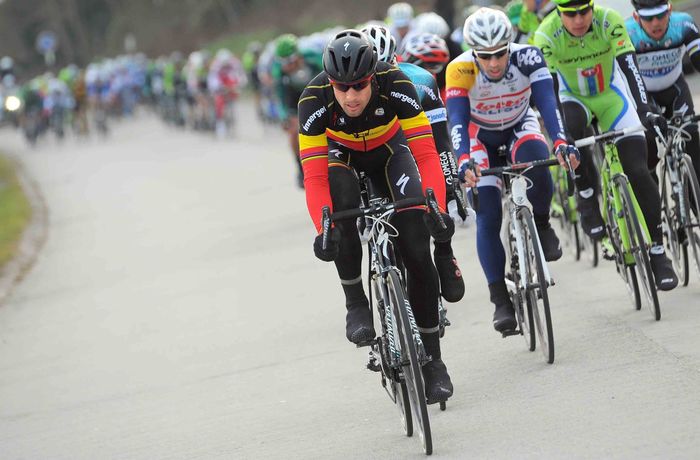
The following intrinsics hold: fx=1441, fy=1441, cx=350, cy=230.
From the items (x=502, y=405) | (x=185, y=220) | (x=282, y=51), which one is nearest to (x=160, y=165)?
(x=185, y=220)

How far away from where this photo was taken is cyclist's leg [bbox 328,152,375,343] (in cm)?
745

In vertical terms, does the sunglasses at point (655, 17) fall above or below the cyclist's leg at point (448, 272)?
above

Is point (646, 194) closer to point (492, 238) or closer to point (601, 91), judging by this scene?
point (601, 91)

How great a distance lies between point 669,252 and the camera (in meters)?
10.6

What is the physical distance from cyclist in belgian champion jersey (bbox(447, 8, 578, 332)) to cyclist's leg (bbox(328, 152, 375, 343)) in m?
1.11

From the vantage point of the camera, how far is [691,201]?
955 centimetres

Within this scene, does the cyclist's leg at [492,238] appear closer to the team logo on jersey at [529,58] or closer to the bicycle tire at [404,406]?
the team logo on jersey at [529,58]

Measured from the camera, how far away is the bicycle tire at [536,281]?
798 cm

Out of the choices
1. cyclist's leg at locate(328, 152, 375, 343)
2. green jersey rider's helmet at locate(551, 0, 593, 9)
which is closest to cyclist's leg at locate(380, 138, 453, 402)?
cyclist's leg at locate(328, 152, 375, 343)

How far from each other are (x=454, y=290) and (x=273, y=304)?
4.32 meters

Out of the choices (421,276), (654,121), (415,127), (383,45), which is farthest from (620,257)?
(415,127)

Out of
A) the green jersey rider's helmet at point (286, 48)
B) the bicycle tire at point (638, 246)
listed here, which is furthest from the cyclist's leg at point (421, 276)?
the green jersey rider's helmet at point (286, 48)

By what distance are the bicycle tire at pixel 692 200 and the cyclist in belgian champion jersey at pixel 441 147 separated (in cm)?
158

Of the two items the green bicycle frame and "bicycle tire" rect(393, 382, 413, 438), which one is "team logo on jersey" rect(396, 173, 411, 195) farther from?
the green bicycle frame
